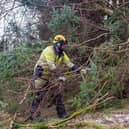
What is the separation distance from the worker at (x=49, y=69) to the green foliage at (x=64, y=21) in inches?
75.1

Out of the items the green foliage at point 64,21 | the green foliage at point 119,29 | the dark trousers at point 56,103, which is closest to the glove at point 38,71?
the dark trousers at point 56,103

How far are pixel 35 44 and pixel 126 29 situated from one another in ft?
7.98

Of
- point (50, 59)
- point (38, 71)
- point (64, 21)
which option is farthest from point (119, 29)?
point (38, 71)

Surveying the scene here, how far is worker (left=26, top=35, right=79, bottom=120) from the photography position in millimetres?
7172

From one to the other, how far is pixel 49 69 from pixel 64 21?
2.42m

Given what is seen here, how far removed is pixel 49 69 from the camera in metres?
7.23

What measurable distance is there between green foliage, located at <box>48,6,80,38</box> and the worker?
75.1 inches

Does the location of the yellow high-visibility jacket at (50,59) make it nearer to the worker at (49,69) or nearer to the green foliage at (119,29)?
the worker at (49,69)

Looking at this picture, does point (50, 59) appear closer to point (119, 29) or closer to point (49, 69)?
point (49, 69)

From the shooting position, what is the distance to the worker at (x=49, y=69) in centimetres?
717

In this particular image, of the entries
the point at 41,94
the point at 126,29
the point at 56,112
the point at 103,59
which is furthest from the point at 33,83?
the point at 126,29

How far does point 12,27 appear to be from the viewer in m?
10.1

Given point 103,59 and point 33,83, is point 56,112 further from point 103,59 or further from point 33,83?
point 103,59

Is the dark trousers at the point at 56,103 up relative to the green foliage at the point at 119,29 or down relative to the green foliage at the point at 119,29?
down
